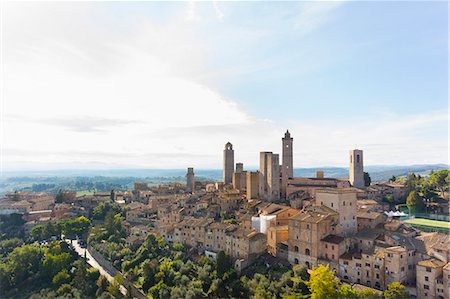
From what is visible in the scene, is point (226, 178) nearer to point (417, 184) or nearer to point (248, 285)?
point (417, 184)

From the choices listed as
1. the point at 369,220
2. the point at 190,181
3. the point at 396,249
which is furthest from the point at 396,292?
the point at 190,181

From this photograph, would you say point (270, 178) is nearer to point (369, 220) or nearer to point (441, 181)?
point (369, 220)

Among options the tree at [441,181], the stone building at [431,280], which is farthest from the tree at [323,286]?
the tree at [441,181]

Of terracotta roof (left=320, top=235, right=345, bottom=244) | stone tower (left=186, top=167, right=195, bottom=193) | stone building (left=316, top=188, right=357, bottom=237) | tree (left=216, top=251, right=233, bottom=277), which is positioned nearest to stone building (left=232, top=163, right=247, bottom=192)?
stone tower (left=186, top=167, right=195, bottom=193)

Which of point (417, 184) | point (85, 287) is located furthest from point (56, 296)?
point (417, 184)

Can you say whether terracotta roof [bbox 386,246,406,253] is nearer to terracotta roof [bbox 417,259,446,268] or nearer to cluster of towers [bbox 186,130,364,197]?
terracotta roof [bbox 417,259,446,268]
